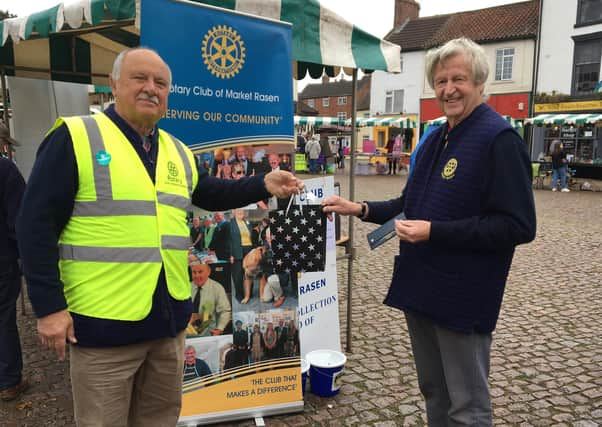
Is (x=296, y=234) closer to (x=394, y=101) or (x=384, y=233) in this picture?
(x=384, y=233)

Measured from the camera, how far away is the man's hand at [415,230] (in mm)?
1813

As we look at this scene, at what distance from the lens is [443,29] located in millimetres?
26109

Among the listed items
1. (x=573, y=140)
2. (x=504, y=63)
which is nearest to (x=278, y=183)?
(x=573, y=140)

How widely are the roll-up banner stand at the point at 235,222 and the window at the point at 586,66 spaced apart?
75.5 feet

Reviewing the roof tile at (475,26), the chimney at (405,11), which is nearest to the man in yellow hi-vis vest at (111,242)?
the roof tile at (475,26)

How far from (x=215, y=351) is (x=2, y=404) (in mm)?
1637

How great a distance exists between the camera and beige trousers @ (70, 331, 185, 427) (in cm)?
173

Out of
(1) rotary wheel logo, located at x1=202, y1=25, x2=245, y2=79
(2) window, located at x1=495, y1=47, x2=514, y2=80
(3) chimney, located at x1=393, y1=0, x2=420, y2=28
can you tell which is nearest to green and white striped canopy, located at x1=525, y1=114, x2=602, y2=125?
(2) window, located at x1=495, y1=47, x2=514, y2=80

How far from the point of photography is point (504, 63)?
23.6 meters

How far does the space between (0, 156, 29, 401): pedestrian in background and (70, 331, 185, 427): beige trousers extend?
1713 mm

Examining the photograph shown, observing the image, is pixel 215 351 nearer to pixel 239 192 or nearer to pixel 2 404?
pixel 239 192

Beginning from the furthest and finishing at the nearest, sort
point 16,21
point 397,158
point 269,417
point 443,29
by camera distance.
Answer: point 443,29
point 397,158
point 16,21
point 269,417

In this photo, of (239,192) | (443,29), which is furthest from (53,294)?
(443,29)

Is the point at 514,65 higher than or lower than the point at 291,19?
higher
